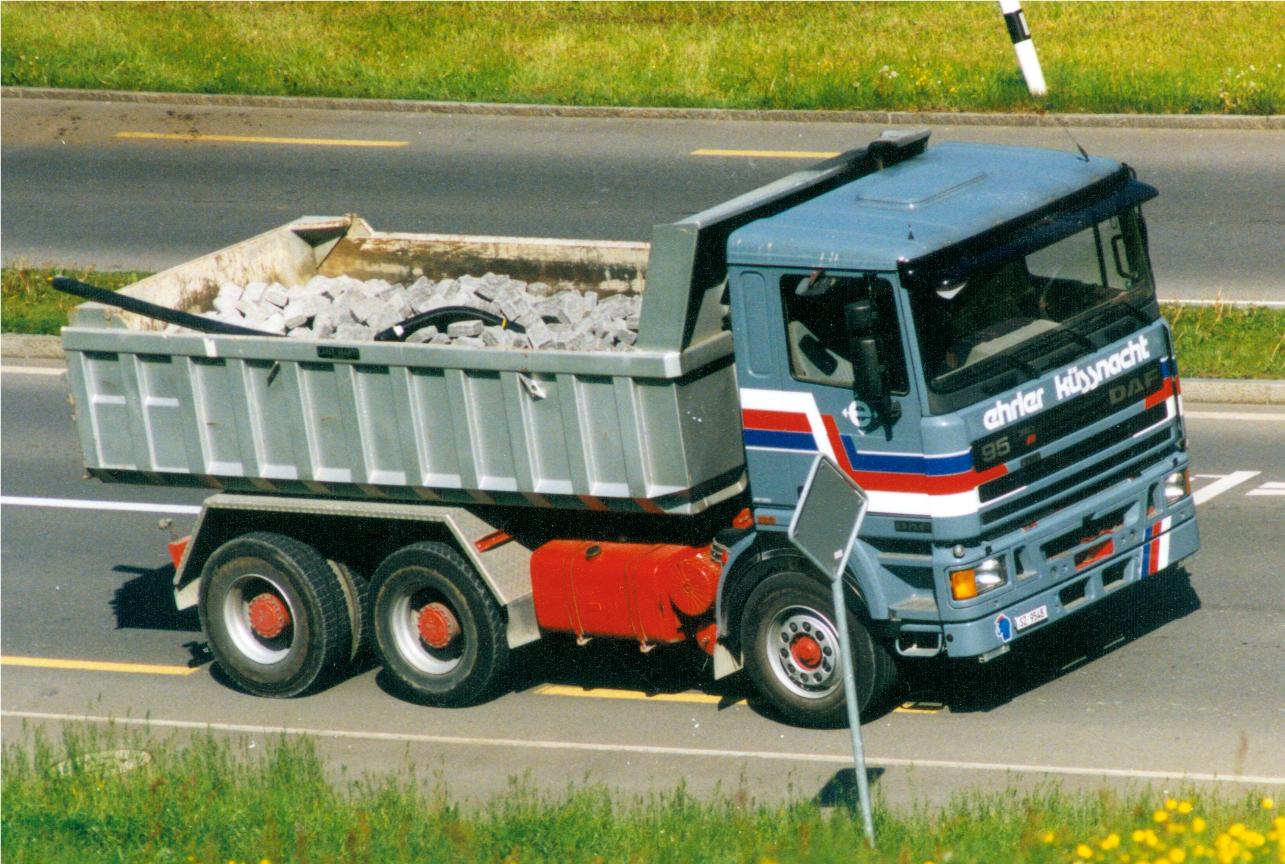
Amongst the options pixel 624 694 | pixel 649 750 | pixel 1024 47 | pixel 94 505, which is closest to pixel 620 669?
pixel 624 694

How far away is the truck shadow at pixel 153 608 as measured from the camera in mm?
13104

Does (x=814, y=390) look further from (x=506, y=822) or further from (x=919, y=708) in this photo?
(x=506, y=822)

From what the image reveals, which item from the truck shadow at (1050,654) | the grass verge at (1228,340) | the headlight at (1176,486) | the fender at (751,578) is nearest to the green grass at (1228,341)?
the grass verge at (1228,340)

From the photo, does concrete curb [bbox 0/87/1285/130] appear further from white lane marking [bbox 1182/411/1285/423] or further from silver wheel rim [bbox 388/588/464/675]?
silver wheel rim [bbox 388/588/464/675]

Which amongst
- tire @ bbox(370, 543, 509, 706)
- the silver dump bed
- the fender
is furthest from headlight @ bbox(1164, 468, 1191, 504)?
tire @ bbox(370, 543, 509, 706)

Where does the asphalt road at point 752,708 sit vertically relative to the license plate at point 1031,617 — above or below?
below

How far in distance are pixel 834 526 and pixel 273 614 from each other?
14.8 feet

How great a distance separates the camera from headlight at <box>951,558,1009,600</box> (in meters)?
9.88

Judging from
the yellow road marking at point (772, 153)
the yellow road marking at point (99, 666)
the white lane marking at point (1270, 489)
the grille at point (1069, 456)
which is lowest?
the white lane marking at point (1270, 489)

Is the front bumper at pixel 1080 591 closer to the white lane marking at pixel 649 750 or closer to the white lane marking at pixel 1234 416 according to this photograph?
the white lane marking at pixel 649 750

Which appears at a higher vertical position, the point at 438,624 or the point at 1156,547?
the point at 1156,547

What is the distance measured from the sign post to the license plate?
1631 millimetres

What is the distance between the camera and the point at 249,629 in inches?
476

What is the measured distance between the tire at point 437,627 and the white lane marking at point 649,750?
386 millimetres
